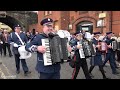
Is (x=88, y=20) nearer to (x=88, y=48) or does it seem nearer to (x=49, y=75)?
(x=88, y=48)

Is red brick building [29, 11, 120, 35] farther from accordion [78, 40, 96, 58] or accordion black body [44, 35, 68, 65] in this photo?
accordion black body [44, 35, 68, 65]

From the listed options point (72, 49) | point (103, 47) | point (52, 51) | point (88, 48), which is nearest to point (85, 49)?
point (88, 48)

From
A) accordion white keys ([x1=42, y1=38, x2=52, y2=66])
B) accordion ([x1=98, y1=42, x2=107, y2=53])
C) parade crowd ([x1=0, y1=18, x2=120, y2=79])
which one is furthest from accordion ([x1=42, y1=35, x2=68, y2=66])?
accordion ([x1=98, y1=42, x2=107, y2=53])

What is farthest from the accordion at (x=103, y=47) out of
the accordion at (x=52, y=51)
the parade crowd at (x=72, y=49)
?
the accordion at (x=52, y=51)

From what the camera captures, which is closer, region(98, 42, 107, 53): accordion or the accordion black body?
the accordion black body

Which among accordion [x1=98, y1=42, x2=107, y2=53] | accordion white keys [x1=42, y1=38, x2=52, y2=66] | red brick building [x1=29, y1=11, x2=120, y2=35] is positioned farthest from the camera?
red brick building [x1=29, y1=11, x2=120, y2=35]

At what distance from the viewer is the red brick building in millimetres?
19297

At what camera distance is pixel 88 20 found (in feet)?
73.9

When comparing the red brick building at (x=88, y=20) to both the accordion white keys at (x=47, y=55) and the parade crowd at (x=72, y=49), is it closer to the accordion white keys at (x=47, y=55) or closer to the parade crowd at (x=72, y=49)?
the parade crowd at (x=72, y=49)

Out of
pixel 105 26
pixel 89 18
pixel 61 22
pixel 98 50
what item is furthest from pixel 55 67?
pixel 61 22

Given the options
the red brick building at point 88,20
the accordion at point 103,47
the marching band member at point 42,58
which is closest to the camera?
the marching band member at point 42,58

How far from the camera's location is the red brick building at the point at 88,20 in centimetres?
1930
